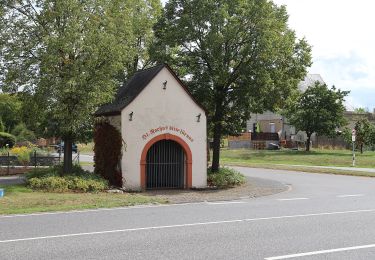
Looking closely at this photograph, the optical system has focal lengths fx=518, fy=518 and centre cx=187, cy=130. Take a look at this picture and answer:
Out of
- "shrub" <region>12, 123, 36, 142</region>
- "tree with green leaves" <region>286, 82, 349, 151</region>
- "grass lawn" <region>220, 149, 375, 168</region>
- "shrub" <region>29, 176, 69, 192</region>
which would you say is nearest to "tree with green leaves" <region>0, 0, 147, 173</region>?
"shrub" <region>29, 176, 69, 192</region>

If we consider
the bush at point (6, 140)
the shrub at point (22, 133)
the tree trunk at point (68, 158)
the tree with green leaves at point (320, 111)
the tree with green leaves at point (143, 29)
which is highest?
the tree with green leaves at point (143, 29)

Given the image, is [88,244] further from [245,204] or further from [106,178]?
[106,178]

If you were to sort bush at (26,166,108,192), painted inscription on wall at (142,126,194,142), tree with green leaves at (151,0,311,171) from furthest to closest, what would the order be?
tree with green leaves at (151,0,311,171) → painted inscription on wall at (142,126,194,142) → bush at (26,166,108,192)

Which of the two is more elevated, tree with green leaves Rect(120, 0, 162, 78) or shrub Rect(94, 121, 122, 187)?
tree with green leaves Rect(120, 0, 162, 78)

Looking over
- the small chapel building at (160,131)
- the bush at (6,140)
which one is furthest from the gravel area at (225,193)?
the bush at (6,140)

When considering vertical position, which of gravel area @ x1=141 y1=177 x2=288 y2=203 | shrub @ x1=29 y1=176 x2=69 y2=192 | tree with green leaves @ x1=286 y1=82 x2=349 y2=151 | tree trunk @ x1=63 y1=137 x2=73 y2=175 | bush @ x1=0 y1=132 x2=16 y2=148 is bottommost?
gravel area @ x1=141 y1=177 x2=288 y2=203

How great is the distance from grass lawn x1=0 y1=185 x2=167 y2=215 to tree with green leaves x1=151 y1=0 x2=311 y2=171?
934 cm

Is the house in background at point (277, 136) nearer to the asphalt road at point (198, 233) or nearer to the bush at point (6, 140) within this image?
the bush at point (6, 140)

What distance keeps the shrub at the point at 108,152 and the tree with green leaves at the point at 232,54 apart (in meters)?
5.21

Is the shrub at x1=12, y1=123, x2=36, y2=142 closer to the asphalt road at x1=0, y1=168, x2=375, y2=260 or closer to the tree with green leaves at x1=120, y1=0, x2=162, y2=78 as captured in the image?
the tree with green leaves at x1=120, y1=0, x2=162, y2=78

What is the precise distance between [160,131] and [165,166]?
1.95 meters

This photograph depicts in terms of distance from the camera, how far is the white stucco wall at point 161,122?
23.1 metres

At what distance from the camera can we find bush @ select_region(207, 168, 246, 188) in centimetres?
2573

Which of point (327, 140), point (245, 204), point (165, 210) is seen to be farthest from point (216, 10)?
point (327, 140)
